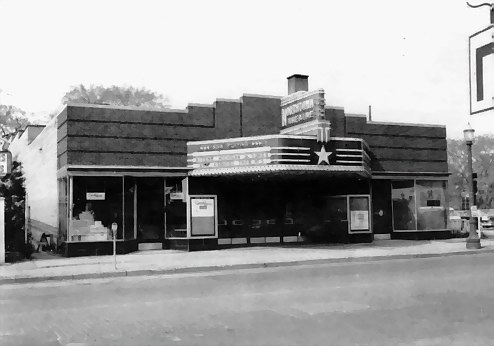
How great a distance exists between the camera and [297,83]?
2608cm

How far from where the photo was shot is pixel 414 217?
92.6ft

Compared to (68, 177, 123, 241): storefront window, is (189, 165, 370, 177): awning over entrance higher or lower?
higher

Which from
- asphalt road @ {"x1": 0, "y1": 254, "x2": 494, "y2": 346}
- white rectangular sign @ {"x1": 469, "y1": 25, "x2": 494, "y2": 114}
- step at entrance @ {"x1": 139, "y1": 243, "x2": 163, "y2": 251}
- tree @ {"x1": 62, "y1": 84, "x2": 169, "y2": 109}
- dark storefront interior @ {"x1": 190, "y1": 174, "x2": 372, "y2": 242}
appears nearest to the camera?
white rectangular sign @ {"x1": 469, "y1": 25, "x2": 494, "y2": 114}

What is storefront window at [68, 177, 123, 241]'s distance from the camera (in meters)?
21.5

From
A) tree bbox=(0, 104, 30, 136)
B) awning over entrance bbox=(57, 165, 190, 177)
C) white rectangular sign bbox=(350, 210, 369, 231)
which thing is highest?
tree bbox=(0, 104, 30, 136)

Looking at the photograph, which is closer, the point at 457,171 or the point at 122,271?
the point at 122,271

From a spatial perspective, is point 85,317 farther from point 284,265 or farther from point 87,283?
point 284,265

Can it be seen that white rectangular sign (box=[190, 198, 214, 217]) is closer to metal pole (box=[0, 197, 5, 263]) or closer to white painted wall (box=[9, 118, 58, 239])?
white painted wall (box=[9, 118, 58, 239])

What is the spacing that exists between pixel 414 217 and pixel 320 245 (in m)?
5.85

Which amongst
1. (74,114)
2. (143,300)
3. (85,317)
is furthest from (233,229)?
(85,317)

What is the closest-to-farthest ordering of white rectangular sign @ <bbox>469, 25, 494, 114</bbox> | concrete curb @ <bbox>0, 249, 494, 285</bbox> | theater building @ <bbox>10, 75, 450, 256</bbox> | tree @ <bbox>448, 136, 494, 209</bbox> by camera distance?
1. white rectangular sign @ <bbox>469, 25, 494, 114</bbox>
2. concrete curb @ <bbox>0, 249, 494, 285</bbox>
3. theater building @ <bbox>10, 75, 450, 256</bbox>
4. tree @ <bbox>448, 136, 494, 209</bbox>

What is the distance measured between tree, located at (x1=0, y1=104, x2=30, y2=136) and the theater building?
3315 centimetres

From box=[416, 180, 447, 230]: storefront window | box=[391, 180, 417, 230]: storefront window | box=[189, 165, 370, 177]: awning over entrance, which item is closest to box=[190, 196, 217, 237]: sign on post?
box=[189, 165, 370, 177]: awning over entrance

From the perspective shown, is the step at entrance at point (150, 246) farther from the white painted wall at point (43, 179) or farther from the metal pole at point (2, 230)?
the metal pole at point (2, 230)
